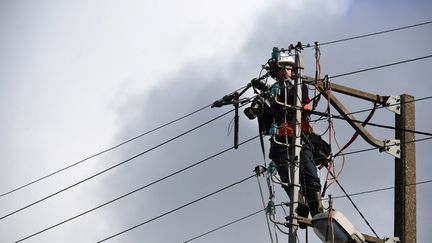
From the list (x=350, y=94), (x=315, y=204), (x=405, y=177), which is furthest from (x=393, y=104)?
(x=315, y=204)

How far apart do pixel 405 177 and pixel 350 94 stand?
56.3 inches

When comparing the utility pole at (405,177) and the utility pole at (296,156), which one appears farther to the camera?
the utility pole at (405,177)

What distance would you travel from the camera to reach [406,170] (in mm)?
14852

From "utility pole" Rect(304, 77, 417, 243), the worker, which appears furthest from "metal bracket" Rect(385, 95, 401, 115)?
the worker

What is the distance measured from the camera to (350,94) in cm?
1548

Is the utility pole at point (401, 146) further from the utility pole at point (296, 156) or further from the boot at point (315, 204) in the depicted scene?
the boot at point (315, 204)

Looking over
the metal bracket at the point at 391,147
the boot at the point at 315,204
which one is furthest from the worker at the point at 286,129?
the metal bracket at the point at 391,147

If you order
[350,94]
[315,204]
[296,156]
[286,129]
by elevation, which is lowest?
[315,204]

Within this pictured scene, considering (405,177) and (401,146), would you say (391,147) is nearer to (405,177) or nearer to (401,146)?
(401,146)

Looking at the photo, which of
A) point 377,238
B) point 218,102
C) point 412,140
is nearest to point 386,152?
point 412,140

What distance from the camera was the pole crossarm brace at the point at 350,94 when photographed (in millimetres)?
15219

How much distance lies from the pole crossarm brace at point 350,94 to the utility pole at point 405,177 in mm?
280

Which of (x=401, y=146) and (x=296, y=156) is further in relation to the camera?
(x=401, y=146)

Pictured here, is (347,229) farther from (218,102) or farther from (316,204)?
(218,102)
